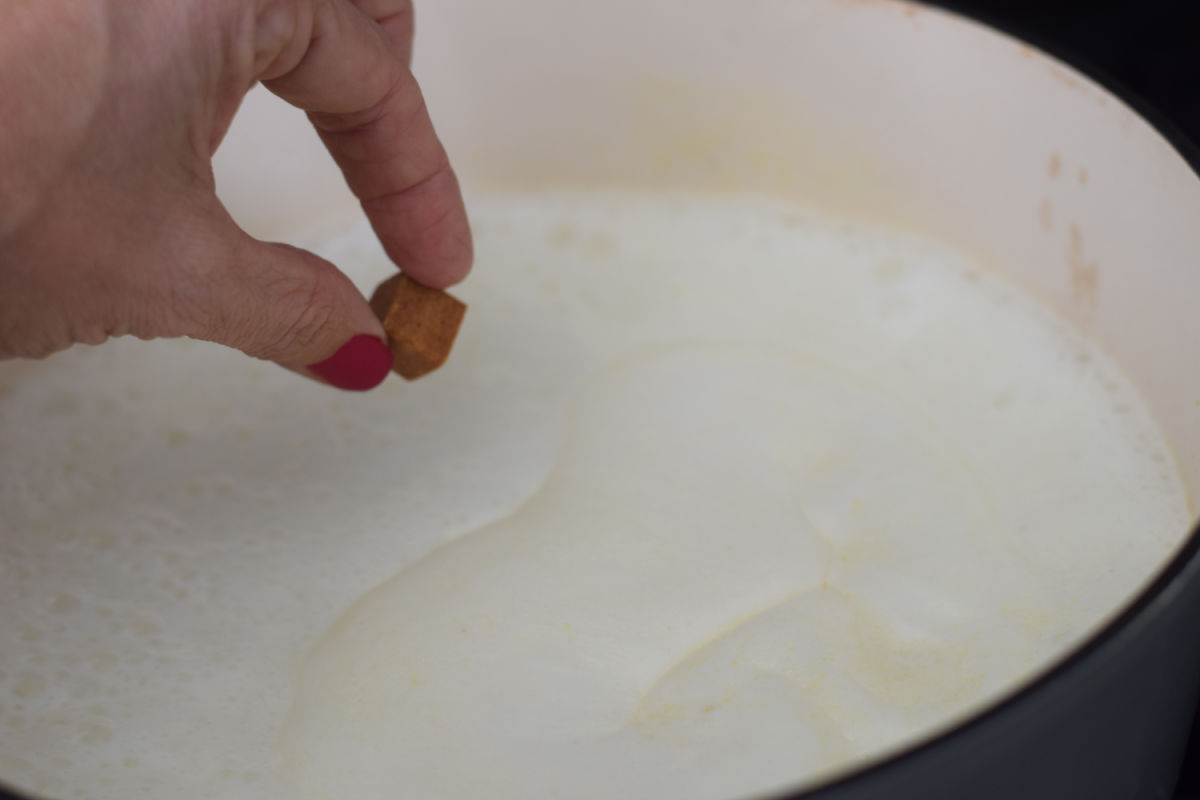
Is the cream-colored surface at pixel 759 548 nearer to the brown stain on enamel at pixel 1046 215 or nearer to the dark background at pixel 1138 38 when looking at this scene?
the brown stain on enamel at pixel 1046 215

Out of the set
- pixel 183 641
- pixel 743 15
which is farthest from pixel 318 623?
pixel 743 15

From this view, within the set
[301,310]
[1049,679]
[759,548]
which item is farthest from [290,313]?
[1049,679]

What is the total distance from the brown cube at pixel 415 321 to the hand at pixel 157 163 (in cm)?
4

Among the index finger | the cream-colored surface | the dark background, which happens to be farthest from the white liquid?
the dark background

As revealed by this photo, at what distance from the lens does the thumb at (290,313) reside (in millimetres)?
556

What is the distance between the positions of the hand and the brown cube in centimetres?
4

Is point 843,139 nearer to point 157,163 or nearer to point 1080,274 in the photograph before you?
point 1080,274

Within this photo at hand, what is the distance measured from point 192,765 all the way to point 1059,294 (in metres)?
0.58

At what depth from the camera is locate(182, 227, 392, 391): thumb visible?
556 millimetres

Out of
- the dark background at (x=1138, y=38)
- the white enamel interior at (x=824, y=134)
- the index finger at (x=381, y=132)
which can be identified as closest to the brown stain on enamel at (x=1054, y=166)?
the white enamel interior at (x=824, y=134)

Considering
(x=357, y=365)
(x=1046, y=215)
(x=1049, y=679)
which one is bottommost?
(x=1049, y=679)

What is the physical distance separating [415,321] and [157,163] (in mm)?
214

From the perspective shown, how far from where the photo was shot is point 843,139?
875 millimetres

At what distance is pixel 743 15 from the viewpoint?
33.4 inches
